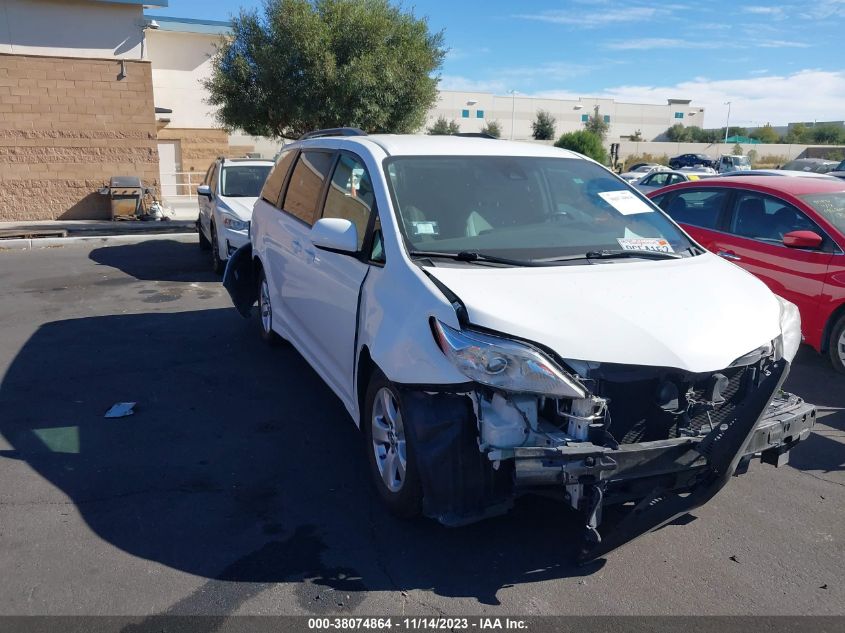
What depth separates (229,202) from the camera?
10266 mm

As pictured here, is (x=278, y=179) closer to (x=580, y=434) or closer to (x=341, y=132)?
(x=341, y=132)

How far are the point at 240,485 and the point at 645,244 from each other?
109 inches

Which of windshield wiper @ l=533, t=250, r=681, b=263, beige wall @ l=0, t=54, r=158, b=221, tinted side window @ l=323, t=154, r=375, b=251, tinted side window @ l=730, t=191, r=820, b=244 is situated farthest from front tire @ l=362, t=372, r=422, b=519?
beige wall @ l=0, t=54, r=158, b=221

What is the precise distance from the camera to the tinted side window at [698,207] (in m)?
7.41

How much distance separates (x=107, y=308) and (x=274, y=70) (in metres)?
8.37

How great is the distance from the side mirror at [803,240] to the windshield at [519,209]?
2.11 m

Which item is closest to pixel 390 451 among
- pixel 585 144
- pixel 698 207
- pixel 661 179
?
pixel 698 207

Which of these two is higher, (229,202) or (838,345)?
(229,202)

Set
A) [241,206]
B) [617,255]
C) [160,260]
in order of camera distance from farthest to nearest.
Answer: [160,260], [241,206], [617,255]

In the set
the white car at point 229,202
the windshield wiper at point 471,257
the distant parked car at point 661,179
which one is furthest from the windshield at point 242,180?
A: the distant parked car at point 661,179

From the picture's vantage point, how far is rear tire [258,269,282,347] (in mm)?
6543

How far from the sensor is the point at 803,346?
23.0 feet

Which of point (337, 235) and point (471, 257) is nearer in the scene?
point (471, 257)

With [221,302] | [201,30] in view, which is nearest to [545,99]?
[201,30]
